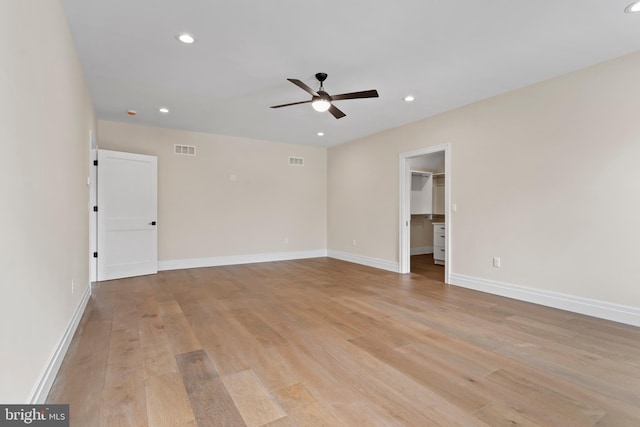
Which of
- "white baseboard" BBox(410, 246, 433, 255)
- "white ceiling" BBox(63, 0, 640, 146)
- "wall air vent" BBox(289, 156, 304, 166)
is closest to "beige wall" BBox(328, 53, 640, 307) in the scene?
"white ceiling" BBox(63, 0, 640, 146)

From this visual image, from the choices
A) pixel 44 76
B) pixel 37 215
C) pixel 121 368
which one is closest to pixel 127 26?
pixel 44 76

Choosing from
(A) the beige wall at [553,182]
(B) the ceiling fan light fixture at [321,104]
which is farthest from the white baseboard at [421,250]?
(B) the ceiling fan light fixture at [321,104]

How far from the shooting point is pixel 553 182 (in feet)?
11.8

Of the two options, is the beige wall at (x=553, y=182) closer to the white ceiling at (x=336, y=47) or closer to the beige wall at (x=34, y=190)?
the white ceiling at (x=336, y=47)

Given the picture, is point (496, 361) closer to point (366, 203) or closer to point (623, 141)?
point (623, 141)

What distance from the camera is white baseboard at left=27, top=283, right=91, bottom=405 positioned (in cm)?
166

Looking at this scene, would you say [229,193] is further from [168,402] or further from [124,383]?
[168,402]

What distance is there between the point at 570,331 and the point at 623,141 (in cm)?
204

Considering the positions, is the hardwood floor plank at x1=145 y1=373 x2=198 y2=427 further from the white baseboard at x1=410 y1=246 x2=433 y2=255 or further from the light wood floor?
the white baseboard at x1=410 y1=246 x2=433 y2=255

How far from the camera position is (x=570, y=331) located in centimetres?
287

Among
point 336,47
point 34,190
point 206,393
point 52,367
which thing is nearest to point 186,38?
point 336,47

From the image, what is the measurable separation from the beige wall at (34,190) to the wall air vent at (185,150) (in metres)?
3.10

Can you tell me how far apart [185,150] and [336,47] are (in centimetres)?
419

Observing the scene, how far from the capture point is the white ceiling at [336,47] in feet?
7.97
